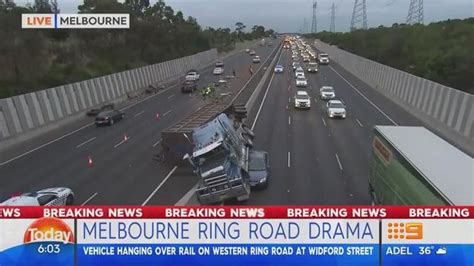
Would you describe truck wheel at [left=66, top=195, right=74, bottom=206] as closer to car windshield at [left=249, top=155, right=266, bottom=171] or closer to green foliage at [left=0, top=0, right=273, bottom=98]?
car windshield at [left=249, top=155, right=266, bottom=171]

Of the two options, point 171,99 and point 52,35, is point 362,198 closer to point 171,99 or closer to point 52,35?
point 171,99

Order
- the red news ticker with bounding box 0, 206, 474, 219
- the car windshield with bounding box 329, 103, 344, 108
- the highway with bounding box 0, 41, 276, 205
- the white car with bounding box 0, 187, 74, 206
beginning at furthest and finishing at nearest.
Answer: the car windshield with bounding box 329, 103, 344, 108
the highway with bounding box 0, 41, 276, 205
the white car with bounding box 0, 187, 74, 206
the red news ticker with bounding box 0, 206, 474, 219

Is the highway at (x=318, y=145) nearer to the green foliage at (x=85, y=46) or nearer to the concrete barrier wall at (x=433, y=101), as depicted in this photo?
the concrete barrier wall at (x=433, y=101)

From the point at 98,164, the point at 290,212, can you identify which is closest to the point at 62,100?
the point at 98,164

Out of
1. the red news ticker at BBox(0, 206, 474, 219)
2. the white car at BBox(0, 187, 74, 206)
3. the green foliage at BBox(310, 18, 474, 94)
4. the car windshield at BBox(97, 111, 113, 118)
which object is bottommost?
the white car at BBox(0, 187, 74, 206)

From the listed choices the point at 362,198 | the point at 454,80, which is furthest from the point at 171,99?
the point at 362,198

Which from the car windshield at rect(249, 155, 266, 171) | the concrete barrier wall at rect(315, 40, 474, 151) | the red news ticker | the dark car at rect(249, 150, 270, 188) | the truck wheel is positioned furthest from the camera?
the concrete barrier wall at rect(315, 40, 474, 151)

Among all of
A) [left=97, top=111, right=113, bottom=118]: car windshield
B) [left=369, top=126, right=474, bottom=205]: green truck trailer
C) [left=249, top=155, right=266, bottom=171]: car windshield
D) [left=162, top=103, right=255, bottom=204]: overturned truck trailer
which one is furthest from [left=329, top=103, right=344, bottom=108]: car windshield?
[left=369, top=126, right=474, bottom=205]: green truck trailer
